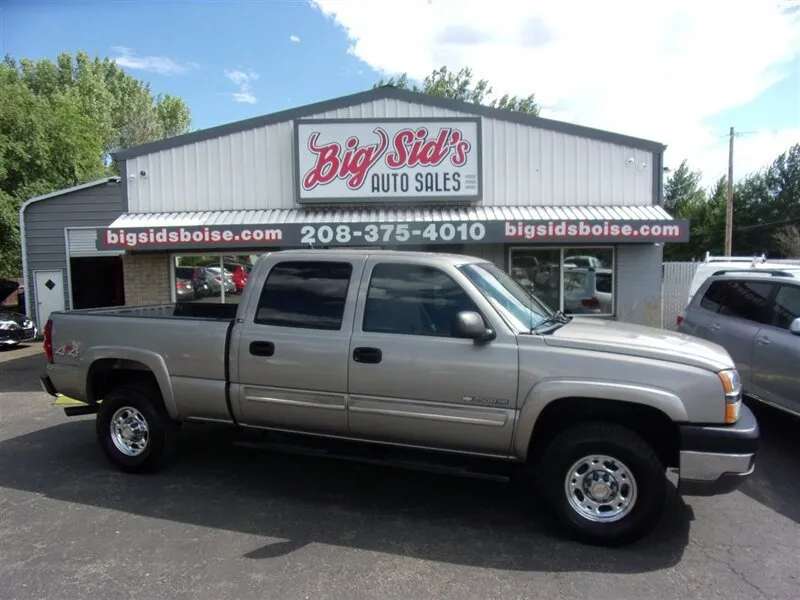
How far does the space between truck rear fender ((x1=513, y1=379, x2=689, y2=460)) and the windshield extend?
48 cm

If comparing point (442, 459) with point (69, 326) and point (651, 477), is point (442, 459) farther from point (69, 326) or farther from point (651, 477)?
point (69, 326)

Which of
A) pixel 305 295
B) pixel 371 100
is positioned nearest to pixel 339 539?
pixel 305 295

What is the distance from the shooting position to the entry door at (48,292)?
17.7 meters

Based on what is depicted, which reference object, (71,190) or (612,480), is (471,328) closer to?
(612,480)

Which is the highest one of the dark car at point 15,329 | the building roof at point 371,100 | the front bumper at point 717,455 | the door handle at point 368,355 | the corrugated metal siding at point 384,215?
the building roof at point 371,100

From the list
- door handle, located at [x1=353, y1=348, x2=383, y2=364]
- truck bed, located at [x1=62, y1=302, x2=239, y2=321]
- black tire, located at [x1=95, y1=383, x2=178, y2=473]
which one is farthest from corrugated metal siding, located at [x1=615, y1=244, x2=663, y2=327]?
black tire, located at [x1=95, y1=383, x2=178, y2=473]

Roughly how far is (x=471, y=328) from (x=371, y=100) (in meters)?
9.11

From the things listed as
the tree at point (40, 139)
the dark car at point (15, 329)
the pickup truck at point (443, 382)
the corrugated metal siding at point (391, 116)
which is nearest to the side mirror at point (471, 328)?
the pickup truck at point (443, 382)

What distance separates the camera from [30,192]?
21438 millimetres

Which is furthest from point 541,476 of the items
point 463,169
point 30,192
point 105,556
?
point 30,192

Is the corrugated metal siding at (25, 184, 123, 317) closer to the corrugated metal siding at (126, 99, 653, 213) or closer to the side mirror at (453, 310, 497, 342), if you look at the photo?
the corrugated metal siding at (126, 99, 653, 213)

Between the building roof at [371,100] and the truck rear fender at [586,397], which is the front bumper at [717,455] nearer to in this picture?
the truck rear fender at [586,397]

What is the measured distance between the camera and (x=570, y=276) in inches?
457

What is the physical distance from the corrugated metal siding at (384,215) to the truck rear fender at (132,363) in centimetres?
591
